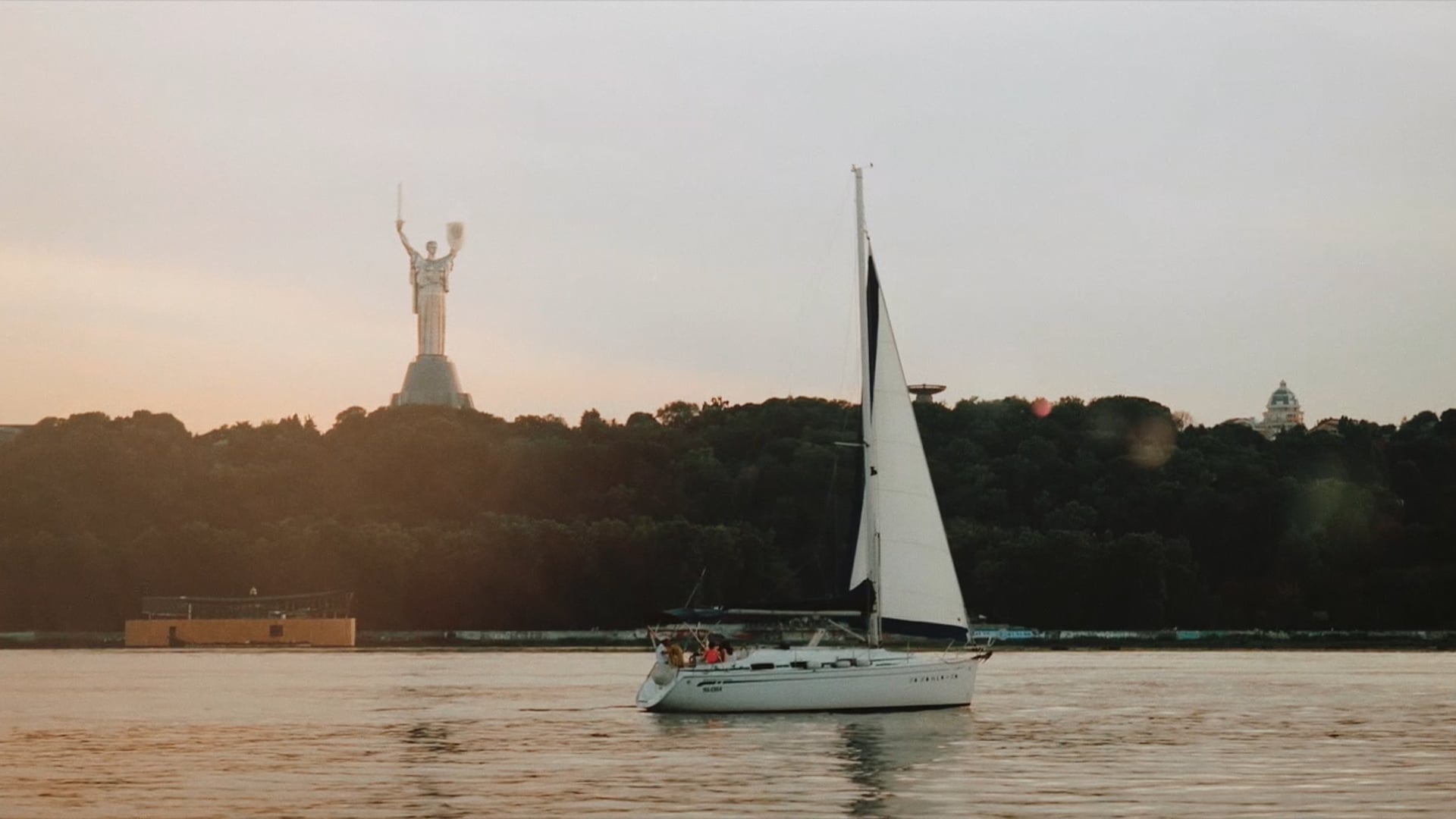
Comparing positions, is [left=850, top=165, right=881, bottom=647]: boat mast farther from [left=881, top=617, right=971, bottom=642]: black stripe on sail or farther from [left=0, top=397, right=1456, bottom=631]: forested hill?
[left=0, top=397, right=1456, bottom=631]: forested hill

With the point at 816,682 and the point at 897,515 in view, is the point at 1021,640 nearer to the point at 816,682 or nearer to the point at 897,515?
the point at 897,515

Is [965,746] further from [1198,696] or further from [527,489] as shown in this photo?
[527,489]

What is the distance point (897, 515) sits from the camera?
62000mm

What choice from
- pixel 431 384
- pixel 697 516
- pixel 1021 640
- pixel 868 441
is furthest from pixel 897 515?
pixel 431 384

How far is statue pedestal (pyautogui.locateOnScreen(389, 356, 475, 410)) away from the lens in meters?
194

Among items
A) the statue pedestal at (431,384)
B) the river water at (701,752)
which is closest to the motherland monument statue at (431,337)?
the statue pedestal at (431,384)

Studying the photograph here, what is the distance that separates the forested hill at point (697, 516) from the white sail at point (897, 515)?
79.0m

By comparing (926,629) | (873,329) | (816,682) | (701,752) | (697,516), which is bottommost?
(701,752)

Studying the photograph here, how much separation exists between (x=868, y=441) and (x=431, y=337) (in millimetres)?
137571

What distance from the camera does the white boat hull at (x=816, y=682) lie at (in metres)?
60.7

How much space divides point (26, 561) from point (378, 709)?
8929 centimetres

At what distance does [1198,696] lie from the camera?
3083 inches

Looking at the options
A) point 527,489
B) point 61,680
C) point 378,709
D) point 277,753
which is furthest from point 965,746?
point 527,489

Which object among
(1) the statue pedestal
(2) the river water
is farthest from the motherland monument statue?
(2) the river water
